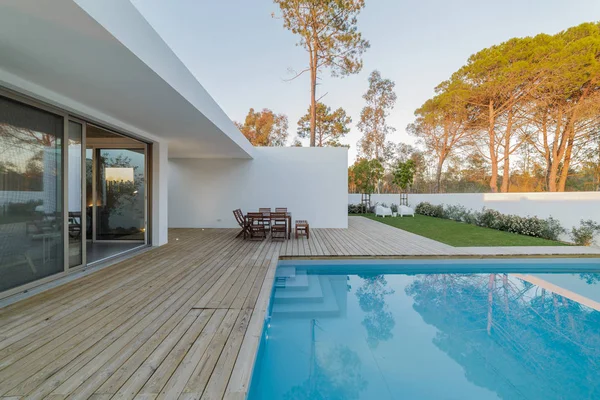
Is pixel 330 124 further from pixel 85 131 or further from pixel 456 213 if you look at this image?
pixel 85 131

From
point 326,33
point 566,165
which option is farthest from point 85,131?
point 566,165

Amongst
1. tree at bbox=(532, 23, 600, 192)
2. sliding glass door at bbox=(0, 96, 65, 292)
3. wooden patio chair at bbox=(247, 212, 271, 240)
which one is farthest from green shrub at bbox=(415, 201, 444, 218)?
sliding glass door at bbox=(0, 96, 65, 292)

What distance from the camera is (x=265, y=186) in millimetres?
9492

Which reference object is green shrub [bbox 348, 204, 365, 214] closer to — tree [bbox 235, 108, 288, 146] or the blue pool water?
tree [bbox 235, 108, 288, 146]

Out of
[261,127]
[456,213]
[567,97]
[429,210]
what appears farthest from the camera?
[261,127]

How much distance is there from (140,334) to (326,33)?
12868 millimetres

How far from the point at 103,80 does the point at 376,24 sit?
1203 centimetres

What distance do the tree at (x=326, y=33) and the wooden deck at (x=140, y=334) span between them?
9798mm

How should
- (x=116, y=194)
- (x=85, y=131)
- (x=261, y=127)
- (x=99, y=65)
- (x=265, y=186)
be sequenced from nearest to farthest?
(x=99, y=65) → (x=85, y=131) → (x=116, y=194) → (x=265, y=186) → (x=261, y=127)

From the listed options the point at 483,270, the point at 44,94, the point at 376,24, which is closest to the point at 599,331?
the point at 483,270

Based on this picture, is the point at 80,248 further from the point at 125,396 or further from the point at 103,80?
the point at 125,396

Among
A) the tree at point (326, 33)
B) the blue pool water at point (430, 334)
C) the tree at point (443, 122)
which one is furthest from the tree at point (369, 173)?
the blue pool water at point (430, 334)

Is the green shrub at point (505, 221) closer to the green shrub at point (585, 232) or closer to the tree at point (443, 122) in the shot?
the green shrub at point (585, 232)

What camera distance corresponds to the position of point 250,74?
42.5 feet
